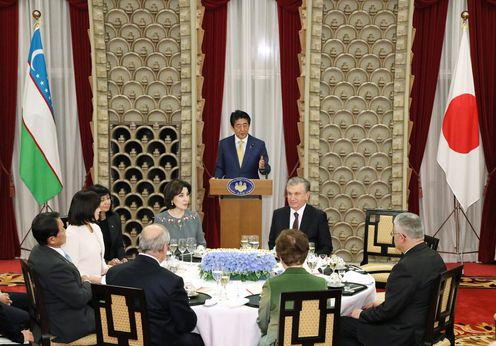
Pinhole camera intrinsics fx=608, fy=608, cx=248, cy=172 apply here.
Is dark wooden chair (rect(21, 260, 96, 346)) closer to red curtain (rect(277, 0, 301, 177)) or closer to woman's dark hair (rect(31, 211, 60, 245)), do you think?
woman's dark hair (rect(31, 211, 60, 245))

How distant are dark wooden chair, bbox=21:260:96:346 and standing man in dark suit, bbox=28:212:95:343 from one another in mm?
45

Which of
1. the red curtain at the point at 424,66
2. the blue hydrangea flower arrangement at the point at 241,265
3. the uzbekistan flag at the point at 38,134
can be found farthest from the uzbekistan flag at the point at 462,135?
the uzbekistan flag at the point at 38,134

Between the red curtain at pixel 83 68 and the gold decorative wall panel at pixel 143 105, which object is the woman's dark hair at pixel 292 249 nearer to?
the gold decorative wall panel at pixel 143 105

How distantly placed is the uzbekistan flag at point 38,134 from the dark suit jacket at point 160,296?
4451 mm

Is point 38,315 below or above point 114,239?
below

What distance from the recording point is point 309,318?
135 inches

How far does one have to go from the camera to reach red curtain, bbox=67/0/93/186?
319 inches

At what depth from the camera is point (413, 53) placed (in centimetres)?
816

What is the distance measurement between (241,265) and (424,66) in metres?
5.14

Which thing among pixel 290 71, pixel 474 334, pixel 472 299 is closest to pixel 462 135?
pixel 472 299

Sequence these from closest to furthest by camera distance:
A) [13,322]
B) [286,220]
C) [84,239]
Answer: [13,322]
[84,239]
[286,220]

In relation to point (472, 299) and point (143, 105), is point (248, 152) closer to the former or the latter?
point (143, 105)

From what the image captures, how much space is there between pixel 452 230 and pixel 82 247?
5.66 meters

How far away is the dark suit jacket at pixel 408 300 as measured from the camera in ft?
12.3
